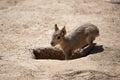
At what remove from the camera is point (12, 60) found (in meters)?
7.54

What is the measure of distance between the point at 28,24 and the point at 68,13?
6.05 ft

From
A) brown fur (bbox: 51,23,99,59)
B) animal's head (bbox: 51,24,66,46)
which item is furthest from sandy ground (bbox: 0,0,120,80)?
animal's head (bbox: 51,24,66,46)

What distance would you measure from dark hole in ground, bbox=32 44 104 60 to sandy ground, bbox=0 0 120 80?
0.16 meters

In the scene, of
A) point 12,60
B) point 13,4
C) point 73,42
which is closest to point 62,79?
point 12,60

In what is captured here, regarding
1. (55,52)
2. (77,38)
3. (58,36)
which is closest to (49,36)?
(55,52)

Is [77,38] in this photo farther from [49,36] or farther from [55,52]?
Result: [49,36]

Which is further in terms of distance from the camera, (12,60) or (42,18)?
(42,18)

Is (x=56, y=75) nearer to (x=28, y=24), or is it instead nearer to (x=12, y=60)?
(x=12, y=60)

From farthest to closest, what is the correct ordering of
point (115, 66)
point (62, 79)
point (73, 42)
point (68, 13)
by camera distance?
point (68, 13) → point (73, 42) → point (115, 66) → point (62, 79)

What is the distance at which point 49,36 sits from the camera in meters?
9.65

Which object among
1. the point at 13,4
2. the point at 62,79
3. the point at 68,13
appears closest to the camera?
the point at 62,79

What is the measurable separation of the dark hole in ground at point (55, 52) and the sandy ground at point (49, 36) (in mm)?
164

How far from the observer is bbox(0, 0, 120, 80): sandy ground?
22.6ft

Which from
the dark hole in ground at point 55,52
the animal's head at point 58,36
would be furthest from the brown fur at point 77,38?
the dark hole in ground at point 55,52
